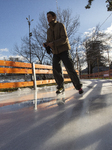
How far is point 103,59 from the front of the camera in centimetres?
3200

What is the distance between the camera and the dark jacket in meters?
2.68

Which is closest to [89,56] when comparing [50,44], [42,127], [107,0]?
[107,0]

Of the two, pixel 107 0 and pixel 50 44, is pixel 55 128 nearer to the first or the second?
pixel 50 44

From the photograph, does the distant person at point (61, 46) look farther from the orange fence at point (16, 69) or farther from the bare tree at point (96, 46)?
the bare tree at point (96, 46)

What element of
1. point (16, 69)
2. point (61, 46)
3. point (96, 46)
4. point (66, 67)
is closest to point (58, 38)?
point (61, 46)

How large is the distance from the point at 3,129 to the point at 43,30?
17.5 metres

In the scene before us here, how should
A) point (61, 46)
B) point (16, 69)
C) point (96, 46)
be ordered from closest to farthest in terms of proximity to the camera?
point (61, 46) < point (16, 69) < point (96, 46)

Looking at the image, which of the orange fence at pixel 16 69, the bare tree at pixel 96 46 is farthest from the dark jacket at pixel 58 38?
the bare tree at pixel 96 46

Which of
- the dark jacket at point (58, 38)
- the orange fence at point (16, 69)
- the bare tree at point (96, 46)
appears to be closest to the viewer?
the dark jacket at point (58, 38)

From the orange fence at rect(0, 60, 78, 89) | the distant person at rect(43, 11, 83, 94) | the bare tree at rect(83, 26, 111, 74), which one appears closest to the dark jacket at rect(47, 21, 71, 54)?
the distant person at rect(43, 11, 83, 94)

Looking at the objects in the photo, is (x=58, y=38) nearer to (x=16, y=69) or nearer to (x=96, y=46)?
(x=16, y=69)

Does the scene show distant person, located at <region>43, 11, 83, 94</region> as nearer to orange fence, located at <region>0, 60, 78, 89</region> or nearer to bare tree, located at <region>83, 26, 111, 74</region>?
orange fence, located at <region>0, 60, 78, 89</region>

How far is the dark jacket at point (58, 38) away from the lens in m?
2.68

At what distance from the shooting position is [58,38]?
2801 mm
